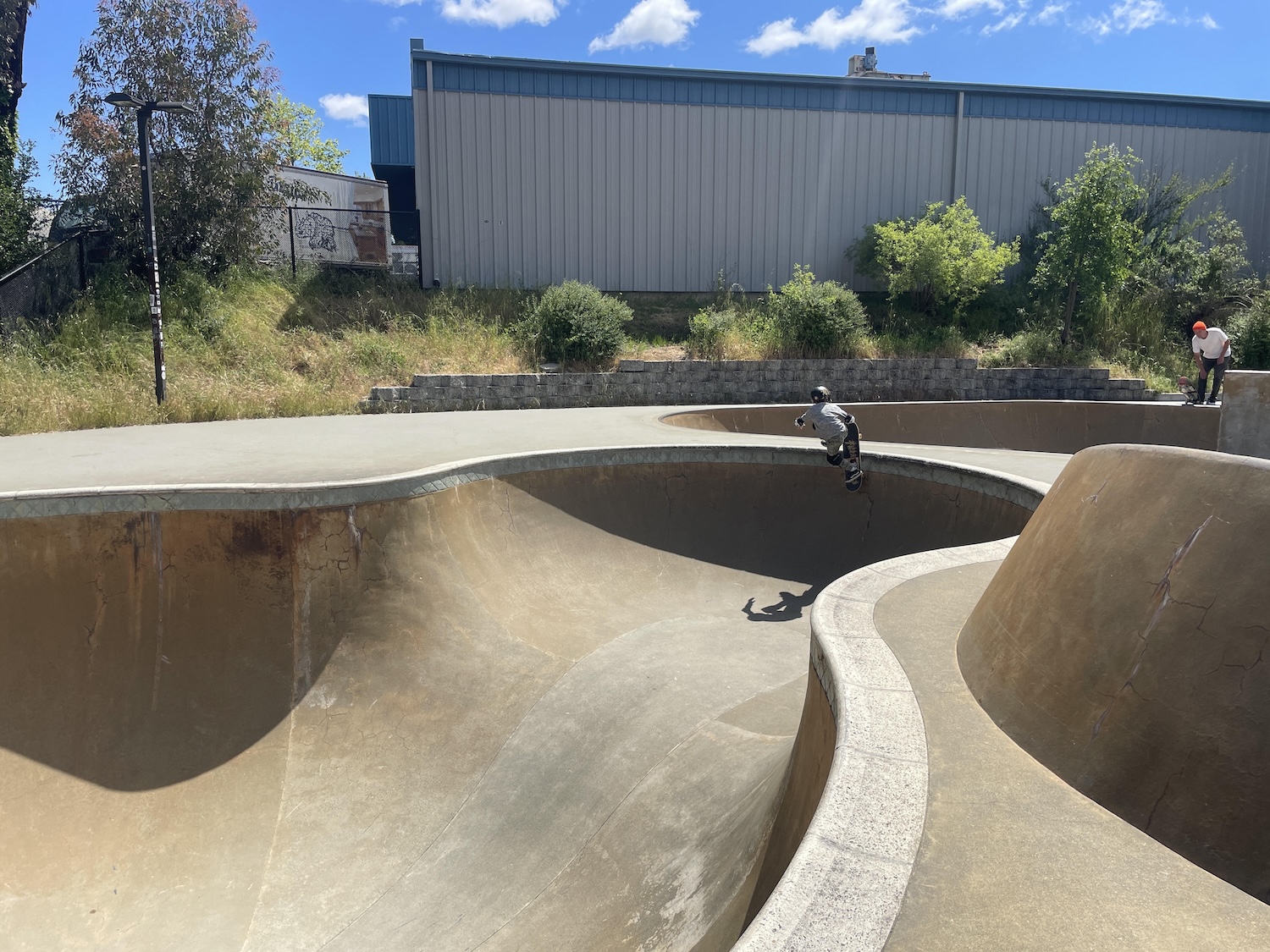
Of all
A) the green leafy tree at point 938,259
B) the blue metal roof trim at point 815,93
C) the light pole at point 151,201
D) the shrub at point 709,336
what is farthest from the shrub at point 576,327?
the green leafy tree at point 938,259

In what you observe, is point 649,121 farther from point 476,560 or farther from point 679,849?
point 679,849

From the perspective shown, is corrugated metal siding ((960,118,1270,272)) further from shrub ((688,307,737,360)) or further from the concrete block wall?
shrub ((688,307,737,360))

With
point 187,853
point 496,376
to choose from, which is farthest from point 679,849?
point 496,376

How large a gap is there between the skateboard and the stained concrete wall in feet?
10.2

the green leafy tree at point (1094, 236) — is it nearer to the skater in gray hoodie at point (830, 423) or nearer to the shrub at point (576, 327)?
the shrub at point (576, 327)

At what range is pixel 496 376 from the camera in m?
14.9

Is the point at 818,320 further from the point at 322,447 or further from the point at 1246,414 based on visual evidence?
the point at 322,447

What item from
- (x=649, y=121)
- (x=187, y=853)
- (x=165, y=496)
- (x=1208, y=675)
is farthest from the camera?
(x=649, y=121)

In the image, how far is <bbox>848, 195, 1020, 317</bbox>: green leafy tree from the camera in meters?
18.3

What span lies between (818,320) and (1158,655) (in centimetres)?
1465

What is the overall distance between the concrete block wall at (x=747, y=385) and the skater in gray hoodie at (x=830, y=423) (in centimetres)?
785

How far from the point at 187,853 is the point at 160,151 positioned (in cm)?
1613

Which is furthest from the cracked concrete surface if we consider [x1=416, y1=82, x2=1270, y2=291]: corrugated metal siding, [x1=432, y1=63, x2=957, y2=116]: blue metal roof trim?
[x1=432, y1=63, x2=957, y2=116]: blue metal roof trim

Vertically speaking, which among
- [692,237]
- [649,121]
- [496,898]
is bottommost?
[496,898]
